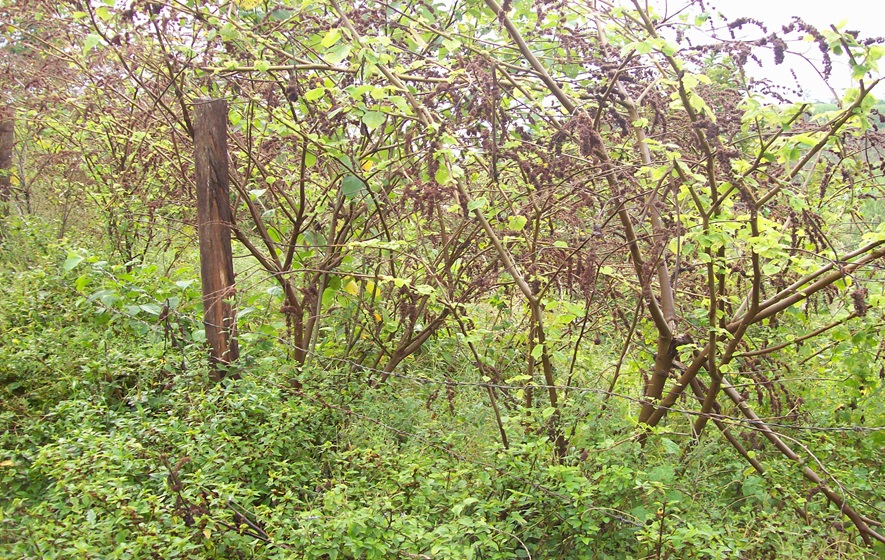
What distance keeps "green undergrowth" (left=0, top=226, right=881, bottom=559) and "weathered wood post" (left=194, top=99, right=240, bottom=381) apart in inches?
7.0

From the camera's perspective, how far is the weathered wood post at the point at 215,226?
4055 mm

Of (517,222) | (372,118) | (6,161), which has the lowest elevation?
(517,222)

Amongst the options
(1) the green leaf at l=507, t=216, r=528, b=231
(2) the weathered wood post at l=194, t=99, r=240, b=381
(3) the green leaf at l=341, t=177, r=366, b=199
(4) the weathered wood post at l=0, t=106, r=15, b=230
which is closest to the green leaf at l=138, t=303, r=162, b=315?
(2) the weathered wood post at l=194, t=99, r=240, b=381

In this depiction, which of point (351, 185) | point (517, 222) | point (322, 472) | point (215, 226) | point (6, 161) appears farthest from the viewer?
point (6, 161)

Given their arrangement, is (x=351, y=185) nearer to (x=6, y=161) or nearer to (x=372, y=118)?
(x=372, y=118)

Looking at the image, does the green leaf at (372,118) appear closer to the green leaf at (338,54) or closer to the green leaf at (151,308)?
the green leaf at (338,54)

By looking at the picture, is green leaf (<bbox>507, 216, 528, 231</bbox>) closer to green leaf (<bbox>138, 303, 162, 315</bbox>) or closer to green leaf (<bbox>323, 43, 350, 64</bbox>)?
green leaf (<bbox>323, 43, 350, 64</bbox>)

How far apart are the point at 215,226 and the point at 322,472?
151 cm

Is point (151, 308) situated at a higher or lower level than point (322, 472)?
higher

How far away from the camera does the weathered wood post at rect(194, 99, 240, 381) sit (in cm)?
405

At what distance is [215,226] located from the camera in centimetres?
412

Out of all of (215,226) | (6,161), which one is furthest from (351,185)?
(6,161)

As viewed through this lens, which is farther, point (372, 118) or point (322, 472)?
point (322, 472)

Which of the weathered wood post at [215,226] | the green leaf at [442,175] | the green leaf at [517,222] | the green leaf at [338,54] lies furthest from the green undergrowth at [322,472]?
the green leaf at [338,54]
